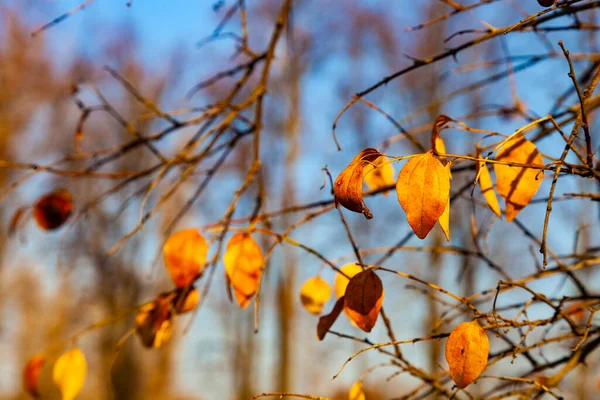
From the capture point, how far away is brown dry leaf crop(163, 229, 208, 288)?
0.65 meters

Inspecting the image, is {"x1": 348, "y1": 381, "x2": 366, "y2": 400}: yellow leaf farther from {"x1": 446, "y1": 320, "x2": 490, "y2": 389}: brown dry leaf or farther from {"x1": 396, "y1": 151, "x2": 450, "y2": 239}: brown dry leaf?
{"x1": 396, "y1": 151, "x2": 450, "y2": 239}: brown dry leaf

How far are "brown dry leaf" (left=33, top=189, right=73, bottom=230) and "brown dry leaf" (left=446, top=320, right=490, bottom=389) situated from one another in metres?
0.63

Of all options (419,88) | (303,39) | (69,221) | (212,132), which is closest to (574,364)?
(212,132)

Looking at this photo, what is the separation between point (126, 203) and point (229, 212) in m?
0.23

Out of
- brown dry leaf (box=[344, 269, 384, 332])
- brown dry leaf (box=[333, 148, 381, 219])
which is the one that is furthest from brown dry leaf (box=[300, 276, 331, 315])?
brown dry leaf (box=[333, 148, 381, 219])

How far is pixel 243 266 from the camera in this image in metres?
0.65

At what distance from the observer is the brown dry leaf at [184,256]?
65 cm

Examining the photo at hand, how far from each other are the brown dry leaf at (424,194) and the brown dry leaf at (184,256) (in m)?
0.32

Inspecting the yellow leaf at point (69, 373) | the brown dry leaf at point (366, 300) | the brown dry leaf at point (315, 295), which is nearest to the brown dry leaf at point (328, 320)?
the brown dry leaf at point (366, 300)

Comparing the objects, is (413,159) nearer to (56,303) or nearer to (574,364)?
(574,364)

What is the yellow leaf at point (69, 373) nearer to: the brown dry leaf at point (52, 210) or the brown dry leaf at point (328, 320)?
the brown dry leaf at point (52, 210)

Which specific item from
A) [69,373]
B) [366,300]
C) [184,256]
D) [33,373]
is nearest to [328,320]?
[366,300]

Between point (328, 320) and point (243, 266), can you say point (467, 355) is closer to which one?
point (328, 320)

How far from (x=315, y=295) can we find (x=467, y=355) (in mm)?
285
